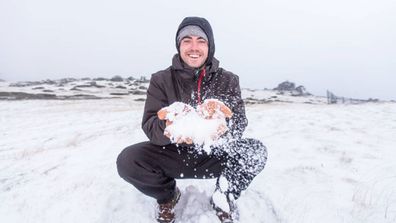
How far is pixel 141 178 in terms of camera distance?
2387 millimetres

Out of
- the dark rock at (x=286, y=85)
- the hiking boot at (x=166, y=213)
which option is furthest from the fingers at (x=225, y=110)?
the dark rock at (x=286, y=85)

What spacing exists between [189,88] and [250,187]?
3.87 ft

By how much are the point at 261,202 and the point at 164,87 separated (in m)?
1.37

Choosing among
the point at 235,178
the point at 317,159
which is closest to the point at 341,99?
the point at 317,159

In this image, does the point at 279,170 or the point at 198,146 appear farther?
the point at 279,170

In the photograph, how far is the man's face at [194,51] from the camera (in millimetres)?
2775

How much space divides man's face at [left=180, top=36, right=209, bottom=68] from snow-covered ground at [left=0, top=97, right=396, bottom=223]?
120cm

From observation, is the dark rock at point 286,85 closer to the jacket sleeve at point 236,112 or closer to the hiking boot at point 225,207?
the jacket sleeve at point 236,112

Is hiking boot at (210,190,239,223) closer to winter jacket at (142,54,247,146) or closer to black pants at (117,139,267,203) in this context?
black pants at (117,139,267,203)

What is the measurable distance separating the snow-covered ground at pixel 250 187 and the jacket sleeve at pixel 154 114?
70 centimetres

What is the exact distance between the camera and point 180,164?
8.34ft

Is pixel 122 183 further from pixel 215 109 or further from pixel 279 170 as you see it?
pixel 279 170

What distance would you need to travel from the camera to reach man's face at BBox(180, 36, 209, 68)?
2.78 m

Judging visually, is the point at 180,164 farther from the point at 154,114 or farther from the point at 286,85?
the point at 286,85
